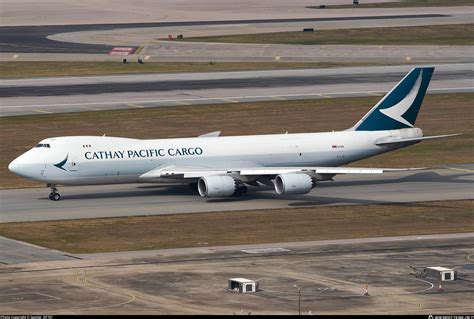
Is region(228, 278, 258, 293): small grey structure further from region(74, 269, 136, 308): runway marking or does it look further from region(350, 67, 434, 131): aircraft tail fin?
region(350, 67, 434, 131): aircraft tail fin

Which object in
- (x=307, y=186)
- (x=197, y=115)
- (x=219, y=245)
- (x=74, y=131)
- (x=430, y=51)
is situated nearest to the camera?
(x=219, y=245)

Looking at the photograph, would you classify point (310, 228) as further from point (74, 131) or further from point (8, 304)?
point (74, 131)

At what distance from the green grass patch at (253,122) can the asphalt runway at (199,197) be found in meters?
9.78

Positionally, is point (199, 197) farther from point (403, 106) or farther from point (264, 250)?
point (264, 250)

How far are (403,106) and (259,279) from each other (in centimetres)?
3828

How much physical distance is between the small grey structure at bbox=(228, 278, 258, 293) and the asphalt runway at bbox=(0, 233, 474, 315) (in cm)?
49

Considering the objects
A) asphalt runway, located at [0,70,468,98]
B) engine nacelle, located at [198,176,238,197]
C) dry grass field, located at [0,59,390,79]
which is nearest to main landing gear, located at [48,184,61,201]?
engine nacelle, located at [198,176,238,197]

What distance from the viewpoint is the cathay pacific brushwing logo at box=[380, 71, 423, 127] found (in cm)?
10462

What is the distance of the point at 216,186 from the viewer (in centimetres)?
9544

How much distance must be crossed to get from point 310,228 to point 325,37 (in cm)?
11440

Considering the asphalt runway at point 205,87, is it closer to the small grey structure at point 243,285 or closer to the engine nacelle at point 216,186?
the engine nacelle at point 216,186

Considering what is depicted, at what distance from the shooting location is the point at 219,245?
81.0 m

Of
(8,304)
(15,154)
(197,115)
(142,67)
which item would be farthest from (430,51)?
(8,304)

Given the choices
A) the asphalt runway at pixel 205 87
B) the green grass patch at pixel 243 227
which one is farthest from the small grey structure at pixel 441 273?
the asphalt runway at pixel 205 87
